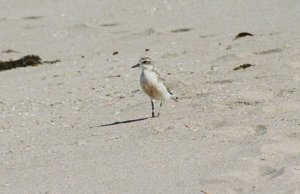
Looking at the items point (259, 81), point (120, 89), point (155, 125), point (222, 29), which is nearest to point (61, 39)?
point (222, 29)

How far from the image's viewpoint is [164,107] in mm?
13469

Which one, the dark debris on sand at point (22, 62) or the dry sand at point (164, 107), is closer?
the dry sand at point (164, 107)

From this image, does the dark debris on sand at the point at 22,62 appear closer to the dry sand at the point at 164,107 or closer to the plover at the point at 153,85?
the dry sand at the point at 164,107

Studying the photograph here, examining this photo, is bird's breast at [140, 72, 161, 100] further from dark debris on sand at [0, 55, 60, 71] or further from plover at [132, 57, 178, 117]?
dark debris on sand at [0, 55, 60, 71]

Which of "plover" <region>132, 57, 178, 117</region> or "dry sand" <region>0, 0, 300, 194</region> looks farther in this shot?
"plover" <region>132, 57, 178, 117</region>

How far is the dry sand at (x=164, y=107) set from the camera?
9.23 m

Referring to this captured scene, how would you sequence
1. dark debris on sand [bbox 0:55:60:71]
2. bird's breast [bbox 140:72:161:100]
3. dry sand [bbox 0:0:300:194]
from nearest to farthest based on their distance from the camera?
dry sand [bbox 0:0:300:194], bird's breast [bbox 140:72:161:100], dark debris on sand [bbox 0:55:60:71]

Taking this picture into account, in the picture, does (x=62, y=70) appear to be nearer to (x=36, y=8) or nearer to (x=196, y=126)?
(x=196, y=126)

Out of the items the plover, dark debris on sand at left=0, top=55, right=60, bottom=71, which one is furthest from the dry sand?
dark debris on sand at left=0, top=55, right=60, bottom=71

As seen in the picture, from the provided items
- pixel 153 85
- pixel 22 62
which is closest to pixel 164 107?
pixel 153 85

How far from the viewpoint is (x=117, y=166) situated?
9711mm

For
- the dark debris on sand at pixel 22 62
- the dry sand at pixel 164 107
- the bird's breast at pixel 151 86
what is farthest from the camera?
the dark debris on sand at pixel 22 62

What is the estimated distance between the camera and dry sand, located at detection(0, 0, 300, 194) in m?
A: 9.23

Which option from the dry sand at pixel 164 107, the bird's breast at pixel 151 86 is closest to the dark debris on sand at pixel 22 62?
the dry sand at pixel 164 107
